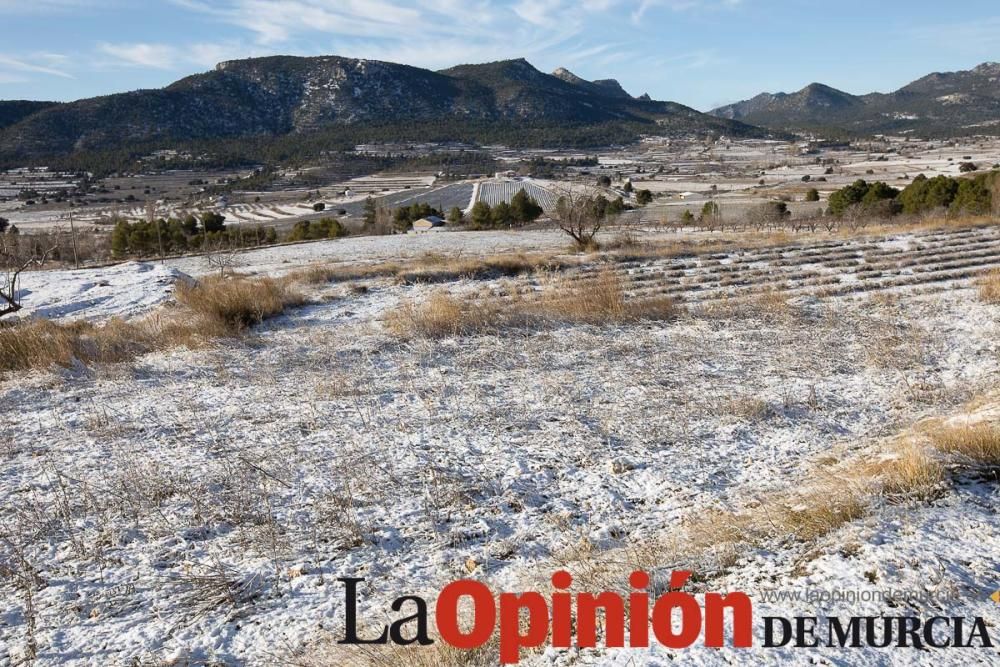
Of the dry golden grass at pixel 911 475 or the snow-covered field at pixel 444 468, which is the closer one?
the snow-covered field at pixel 444 468

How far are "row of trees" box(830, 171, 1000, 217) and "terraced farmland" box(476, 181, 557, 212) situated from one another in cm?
3482

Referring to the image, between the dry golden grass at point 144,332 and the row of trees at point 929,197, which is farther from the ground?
the row of trees at point 929,197

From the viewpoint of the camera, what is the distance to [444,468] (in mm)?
4598

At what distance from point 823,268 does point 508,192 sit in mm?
73448

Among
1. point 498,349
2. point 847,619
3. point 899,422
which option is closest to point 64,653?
point 847,619

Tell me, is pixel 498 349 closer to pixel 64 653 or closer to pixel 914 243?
pixel 64 653

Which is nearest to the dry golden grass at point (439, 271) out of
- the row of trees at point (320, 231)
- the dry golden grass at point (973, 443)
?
the dry golden grass at point (973, 443)

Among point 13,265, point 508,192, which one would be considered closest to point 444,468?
point 13,265

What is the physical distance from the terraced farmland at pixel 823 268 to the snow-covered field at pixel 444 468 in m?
2.32

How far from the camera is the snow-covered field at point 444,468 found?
113 inches

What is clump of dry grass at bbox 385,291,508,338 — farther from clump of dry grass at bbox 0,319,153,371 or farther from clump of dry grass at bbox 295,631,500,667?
clump of dry grass at bbox 295,631,500,667

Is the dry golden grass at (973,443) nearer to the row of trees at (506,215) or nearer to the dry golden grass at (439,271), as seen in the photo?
the dry golden grass at (439,271)

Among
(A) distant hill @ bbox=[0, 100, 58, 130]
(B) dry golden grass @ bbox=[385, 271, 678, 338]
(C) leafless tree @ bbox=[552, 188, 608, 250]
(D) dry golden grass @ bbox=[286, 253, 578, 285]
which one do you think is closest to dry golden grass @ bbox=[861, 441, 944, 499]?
(B) dry golden grass @ bbox=[385, 271, 678, 338]

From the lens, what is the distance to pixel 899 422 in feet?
16.7
